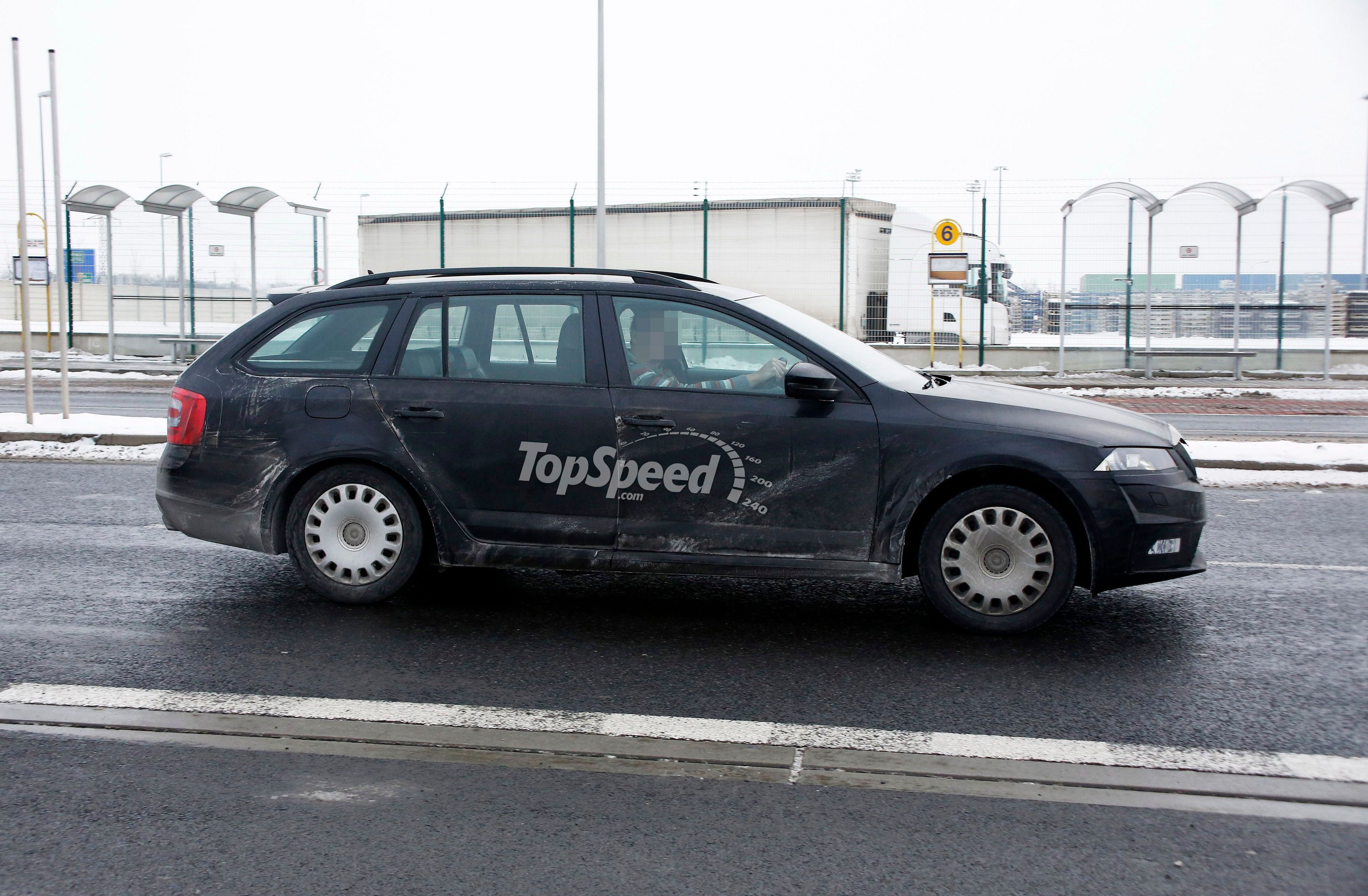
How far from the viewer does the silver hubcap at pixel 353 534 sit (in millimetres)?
5551

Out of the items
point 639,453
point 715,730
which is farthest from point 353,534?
point 715,730

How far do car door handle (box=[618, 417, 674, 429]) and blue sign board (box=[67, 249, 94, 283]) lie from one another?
24.4m

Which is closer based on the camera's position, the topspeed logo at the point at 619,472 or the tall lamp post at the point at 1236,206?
the topspeed logo at the point at 619,472

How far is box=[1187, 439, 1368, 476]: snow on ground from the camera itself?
999 centimetres

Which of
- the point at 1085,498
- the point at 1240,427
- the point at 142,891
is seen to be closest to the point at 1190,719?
the point at 1085,498

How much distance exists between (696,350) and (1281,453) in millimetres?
7012

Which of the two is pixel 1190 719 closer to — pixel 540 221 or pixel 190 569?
pixel 190 569

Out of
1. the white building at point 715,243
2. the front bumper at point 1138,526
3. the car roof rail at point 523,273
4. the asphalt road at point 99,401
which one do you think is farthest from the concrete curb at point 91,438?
the white building at point 715,243

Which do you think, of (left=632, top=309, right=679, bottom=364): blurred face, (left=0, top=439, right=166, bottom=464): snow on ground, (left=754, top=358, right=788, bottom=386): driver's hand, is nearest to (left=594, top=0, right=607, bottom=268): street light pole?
(left=0, top=439, right=166, bottom=464): snow on ground

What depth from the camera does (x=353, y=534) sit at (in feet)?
18.4

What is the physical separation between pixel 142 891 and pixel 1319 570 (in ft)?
19.2

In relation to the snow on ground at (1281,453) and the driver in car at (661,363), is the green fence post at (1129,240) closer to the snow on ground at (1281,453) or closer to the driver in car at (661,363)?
the snow on ground at (1281,453)

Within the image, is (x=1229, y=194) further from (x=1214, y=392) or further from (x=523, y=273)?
(x=523, y=273)

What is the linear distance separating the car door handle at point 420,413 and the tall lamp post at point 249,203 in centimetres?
1973
